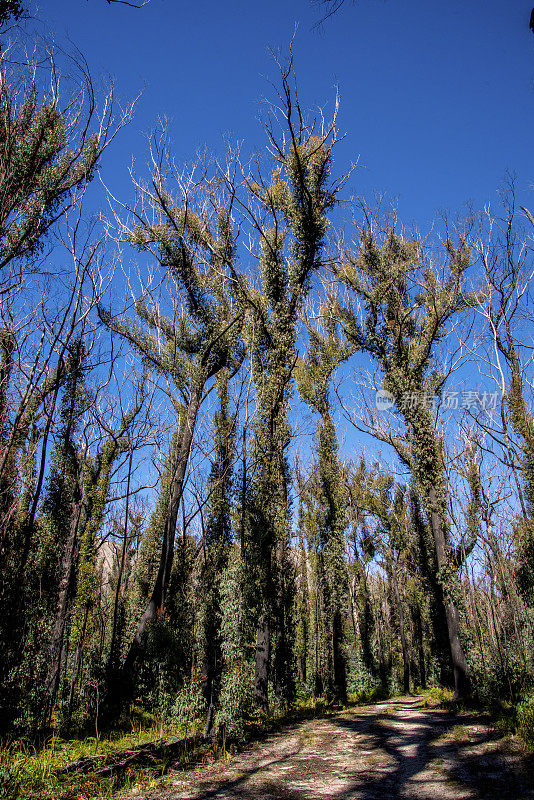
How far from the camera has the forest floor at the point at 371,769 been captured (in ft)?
13.6

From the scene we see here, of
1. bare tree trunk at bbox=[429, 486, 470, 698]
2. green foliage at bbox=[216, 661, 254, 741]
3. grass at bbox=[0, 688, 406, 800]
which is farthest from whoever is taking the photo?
bare tree trunk at bbox=[429, 486, 470, 698]

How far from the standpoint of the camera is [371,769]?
5.07m

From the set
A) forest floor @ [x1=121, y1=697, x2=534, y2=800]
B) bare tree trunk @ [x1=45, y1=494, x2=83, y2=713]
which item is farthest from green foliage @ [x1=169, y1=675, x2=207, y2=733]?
bare tree trunk @ [x1=45, y1=494, x2=83, y2=713]

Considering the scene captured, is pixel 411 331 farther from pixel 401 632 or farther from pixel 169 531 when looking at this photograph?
pixel 401 632

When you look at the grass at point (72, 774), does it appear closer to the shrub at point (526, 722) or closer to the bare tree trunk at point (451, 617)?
the shrub at point (526, 722)

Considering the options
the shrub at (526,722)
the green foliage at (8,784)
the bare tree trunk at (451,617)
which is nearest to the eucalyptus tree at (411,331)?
the bare tree trunk at (451,617)

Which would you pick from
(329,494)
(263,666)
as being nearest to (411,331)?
(329,494)

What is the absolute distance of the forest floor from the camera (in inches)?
164

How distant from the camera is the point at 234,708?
6797 millimetres

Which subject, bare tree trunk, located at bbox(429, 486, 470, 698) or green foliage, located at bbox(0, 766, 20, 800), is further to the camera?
bare tree trunk, located at bbox(429, 486, 470, 698)

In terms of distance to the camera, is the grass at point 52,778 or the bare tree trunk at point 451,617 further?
the bare tree trunk at point 451,617

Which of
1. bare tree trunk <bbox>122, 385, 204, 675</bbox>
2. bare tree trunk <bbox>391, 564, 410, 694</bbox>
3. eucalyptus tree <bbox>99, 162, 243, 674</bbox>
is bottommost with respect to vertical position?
bare tree trunk <bbox>391, 564, 410, 694</bbox>

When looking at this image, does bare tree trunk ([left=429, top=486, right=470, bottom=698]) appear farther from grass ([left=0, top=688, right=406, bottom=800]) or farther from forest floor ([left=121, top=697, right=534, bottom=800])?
grass ([left=0, top=688, right=406, bottom=800])

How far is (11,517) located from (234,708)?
188 inches
